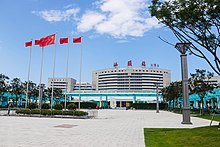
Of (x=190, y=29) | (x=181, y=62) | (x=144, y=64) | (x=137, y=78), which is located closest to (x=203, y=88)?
(x=181, y=62)

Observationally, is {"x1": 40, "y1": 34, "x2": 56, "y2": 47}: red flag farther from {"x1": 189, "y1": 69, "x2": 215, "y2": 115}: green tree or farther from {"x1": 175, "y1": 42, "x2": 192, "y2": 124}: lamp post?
{"x1": 189, "y1": 69, "x2": 215, "y2": 115}: green tree

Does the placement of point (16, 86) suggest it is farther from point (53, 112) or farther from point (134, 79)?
point (134, 79)

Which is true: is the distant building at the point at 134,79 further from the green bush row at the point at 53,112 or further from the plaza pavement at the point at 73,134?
the plaza pavement at the point at 73,134

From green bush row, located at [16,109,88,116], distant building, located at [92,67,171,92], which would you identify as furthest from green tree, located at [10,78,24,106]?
distant building, located at [92,67,171,92]

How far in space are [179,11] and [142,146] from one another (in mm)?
6062

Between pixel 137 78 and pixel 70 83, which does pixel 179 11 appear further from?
pixel 70 83

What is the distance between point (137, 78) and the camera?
125 meters

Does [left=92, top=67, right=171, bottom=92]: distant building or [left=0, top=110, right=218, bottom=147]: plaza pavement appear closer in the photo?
[left=0, top=110, right=218, bottom=147]: plaza pavement

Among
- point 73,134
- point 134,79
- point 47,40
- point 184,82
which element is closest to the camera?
point 73,134

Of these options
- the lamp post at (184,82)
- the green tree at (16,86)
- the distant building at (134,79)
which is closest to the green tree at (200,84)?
the lamp post at (184,82)

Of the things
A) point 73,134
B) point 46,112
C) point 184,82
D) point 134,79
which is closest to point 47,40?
point 46,112

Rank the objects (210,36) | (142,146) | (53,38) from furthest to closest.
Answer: (53,38)
(210,36)
(142,146)

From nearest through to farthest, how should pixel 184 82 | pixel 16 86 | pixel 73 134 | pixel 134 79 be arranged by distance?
1. pixel 73 134
2. pixel 184 82
3. pixel 16 86
4. pixel 134 79

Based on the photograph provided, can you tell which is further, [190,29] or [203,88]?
[203,88]
